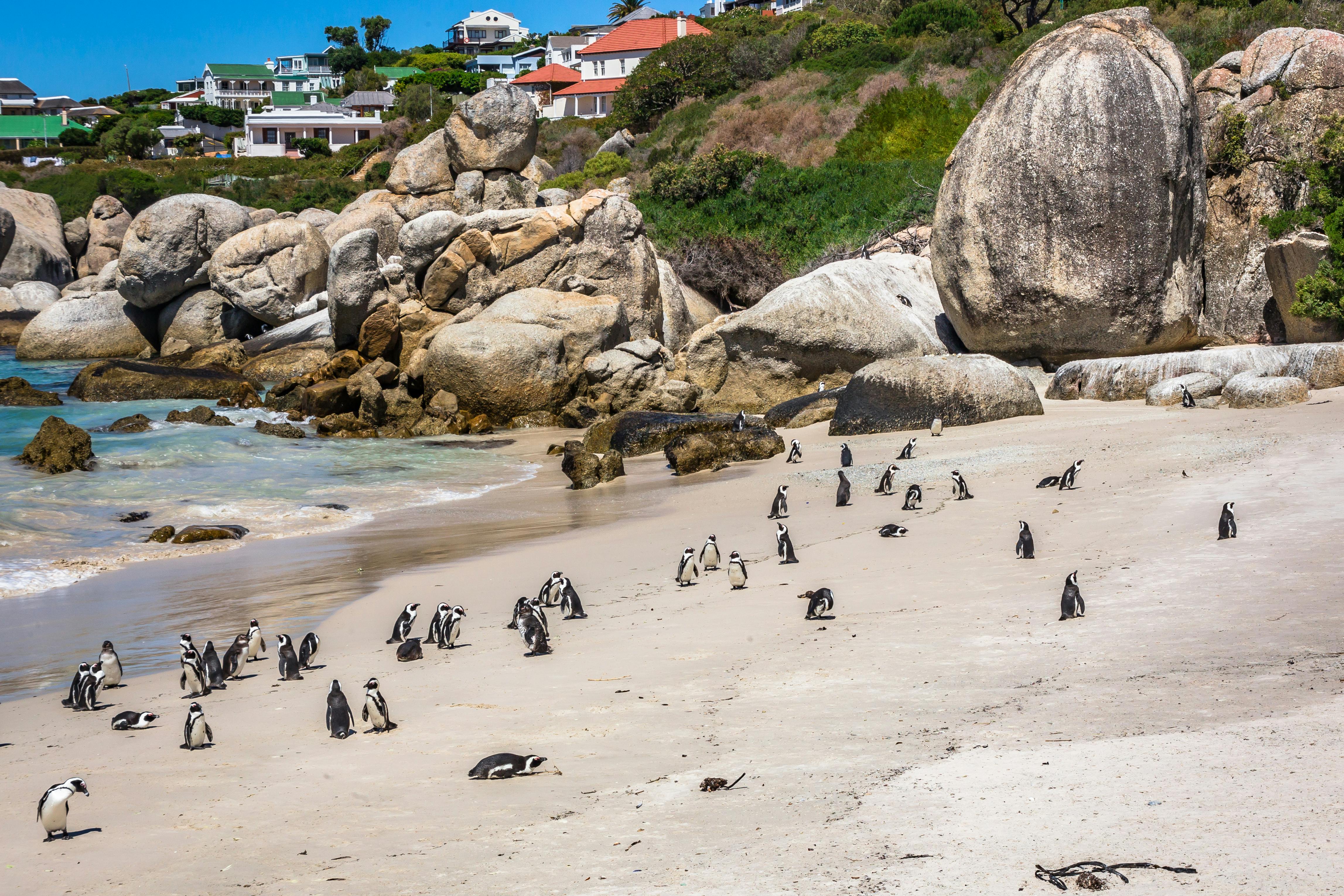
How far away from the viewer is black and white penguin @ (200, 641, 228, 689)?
24.7 ft

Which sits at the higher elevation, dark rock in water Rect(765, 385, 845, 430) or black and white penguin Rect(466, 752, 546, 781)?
dark rock in water Rect(765, 385, 845, 430)

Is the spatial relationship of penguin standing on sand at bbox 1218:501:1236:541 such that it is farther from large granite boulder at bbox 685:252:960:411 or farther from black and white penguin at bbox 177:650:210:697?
large granite boulder at bbox 685:252:960:411

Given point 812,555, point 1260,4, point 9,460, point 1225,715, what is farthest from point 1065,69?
point 1260,4

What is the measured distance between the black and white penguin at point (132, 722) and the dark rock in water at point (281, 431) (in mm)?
14471

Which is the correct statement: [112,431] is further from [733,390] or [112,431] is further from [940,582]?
[940,582]

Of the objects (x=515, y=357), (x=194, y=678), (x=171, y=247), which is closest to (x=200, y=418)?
(x=515, y=357)

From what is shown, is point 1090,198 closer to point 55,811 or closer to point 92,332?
point 55,811

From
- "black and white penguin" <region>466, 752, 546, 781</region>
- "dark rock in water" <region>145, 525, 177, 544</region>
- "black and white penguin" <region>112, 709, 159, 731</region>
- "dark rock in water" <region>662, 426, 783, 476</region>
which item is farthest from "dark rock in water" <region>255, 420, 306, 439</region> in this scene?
"black and white penguin" <region>466, 752, 546, 781</region>

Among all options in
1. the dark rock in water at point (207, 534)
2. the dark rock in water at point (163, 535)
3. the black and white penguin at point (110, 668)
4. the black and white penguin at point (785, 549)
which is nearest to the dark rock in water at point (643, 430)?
the dark rock in water at point (207, 534)

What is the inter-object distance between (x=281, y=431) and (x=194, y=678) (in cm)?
1419

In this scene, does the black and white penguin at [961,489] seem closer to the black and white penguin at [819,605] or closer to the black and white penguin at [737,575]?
the black and white penguin at [737,575]

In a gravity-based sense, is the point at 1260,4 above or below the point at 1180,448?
above

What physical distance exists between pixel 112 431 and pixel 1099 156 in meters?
18.3

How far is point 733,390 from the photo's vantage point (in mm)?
21562
